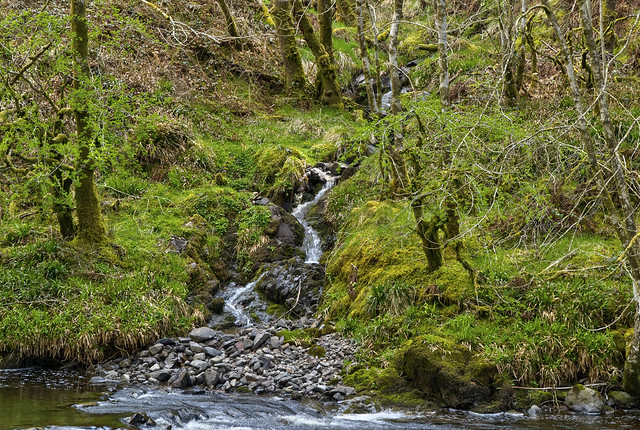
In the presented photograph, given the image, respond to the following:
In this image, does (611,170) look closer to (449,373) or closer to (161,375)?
(449,373)

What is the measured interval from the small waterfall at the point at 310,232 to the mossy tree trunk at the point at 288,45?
6624 millimetres

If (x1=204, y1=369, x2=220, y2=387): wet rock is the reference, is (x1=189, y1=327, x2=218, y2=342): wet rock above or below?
A: above

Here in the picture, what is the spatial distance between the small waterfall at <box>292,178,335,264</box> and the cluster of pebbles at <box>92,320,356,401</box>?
11.1 ft

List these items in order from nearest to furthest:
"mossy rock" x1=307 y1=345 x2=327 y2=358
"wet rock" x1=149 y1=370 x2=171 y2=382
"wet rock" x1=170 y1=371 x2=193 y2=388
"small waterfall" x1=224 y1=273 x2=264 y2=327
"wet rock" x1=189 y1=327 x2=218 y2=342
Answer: "wet rock" x1=170 y1=371 x2=193 y2=388, "wet rock" x1=149 y1=370 x2=171 y2=382, "mossy rock" x1=307 y1=345 x2=327 y2=358, "wet rock" x1=189 y1=327 x2=218 y2=342, "small waterfall" x1=224 y1=273 x2=264 y2=327

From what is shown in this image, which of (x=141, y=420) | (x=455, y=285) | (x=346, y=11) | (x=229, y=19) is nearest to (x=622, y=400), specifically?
(x=455, y=285)

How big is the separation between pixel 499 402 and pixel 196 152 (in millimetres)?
11635

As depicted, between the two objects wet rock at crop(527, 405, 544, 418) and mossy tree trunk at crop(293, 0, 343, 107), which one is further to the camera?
mossy tree trunk at crop(293, 0, 343, 107)

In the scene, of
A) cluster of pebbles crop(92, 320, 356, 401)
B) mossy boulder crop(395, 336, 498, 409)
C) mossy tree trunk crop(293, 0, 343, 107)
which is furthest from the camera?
mossy tree trunk crop(293, 0, 343, 107)

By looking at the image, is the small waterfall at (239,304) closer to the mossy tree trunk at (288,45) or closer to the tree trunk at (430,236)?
the tree trunk at (430,236)

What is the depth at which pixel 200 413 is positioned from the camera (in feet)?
23.4

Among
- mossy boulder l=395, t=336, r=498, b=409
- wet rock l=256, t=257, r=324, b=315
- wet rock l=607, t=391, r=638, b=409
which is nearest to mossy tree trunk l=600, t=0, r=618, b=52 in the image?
wet rock l=256, t=257, r=324, b=315

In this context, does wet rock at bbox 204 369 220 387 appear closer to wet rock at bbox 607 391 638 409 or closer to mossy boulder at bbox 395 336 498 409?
mossy boulder at bbox 395 336 498 409

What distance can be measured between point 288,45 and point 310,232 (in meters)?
9.07

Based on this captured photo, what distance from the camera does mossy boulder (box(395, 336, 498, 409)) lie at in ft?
23.6
